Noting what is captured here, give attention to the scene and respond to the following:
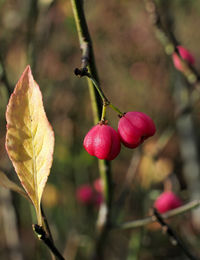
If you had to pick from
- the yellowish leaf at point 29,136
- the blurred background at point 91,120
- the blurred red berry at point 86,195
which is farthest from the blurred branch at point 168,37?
the blurred red berry at point 86,195

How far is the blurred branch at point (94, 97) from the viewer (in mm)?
719

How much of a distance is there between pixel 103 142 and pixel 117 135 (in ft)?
0.18

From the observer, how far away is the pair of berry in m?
0.69

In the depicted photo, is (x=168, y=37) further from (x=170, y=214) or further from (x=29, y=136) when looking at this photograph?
(x=29, y=136)

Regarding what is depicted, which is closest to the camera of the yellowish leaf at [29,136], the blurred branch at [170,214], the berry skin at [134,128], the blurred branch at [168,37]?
the yellowish leaf at [29,136]

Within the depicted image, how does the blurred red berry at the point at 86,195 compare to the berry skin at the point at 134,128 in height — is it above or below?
below

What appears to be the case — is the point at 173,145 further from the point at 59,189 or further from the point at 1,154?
the point at 1,154

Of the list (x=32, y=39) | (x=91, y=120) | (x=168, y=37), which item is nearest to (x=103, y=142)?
(x=168, y=37)

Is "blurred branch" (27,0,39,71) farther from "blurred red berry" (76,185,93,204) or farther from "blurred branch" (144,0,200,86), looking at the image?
"blurred red berry" (76,185,93,204)

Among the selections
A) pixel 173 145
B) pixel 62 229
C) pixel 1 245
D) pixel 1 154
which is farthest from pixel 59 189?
pixel 173 145

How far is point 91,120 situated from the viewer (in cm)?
352

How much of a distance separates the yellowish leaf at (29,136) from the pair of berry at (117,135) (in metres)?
0.13

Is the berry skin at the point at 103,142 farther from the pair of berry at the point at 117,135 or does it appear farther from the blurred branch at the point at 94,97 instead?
the blurred branch at the point at 94,97

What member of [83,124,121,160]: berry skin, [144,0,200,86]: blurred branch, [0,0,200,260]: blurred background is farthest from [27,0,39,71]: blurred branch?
[83,124,121,160]: berry skin
